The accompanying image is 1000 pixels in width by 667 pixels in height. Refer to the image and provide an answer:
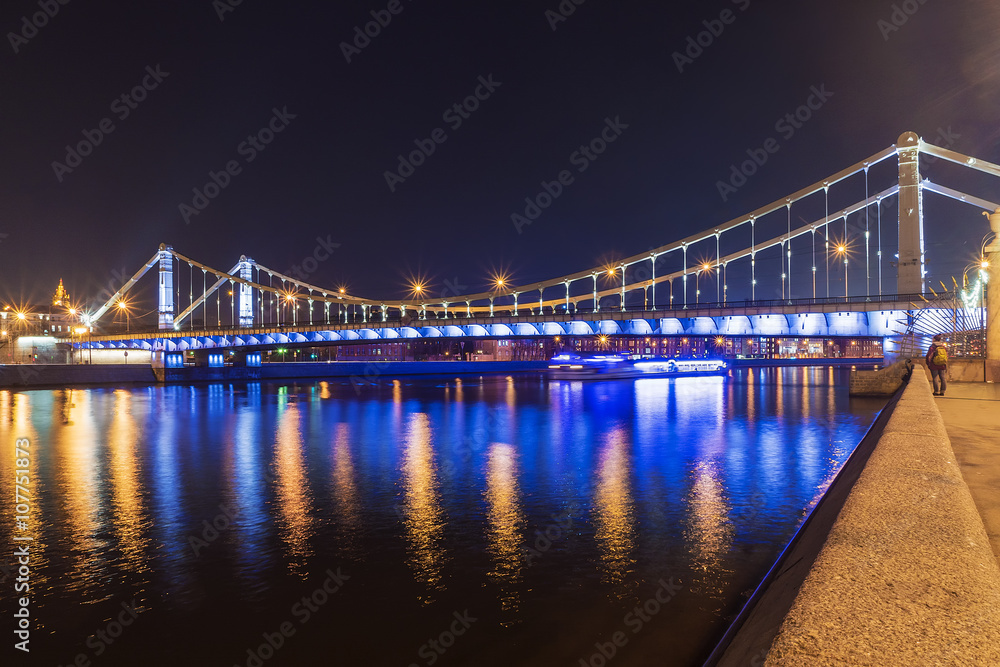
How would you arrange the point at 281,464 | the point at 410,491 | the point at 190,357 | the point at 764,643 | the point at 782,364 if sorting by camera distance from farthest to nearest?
the point at 782,364 → the point at 190,357 → the point at 281,464 → the point at 410,491 → the point at 764,643

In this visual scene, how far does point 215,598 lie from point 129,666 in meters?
1.32

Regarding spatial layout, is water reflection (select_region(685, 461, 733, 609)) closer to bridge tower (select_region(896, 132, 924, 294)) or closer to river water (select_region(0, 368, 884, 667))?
river water (select_region(0, 368, 884, 667))

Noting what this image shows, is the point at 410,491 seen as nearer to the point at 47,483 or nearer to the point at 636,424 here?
the point at 47,483

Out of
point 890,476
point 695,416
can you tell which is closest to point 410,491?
point 890,476

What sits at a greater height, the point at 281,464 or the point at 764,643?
the point at 764,643

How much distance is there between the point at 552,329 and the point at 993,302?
143 ft

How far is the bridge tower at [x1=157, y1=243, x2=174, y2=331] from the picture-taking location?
311ft

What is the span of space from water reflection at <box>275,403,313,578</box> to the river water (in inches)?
2.5

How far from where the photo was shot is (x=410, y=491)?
1158 cm

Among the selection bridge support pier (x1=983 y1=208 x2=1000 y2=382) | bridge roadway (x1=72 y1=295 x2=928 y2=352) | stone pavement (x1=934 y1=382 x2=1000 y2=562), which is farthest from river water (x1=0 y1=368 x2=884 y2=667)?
bridge roadway (x1=72 y1=295 x2=928 y2=352)

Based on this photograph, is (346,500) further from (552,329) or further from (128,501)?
(552,329)

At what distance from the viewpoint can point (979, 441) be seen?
920 cm

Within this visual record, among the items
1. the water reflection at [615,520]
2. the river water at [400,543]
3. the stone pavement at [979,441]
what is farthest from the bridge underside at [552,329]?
the river water at [400,543]

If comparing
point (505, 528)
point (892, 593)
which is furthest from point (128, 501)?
point (892, 593)
